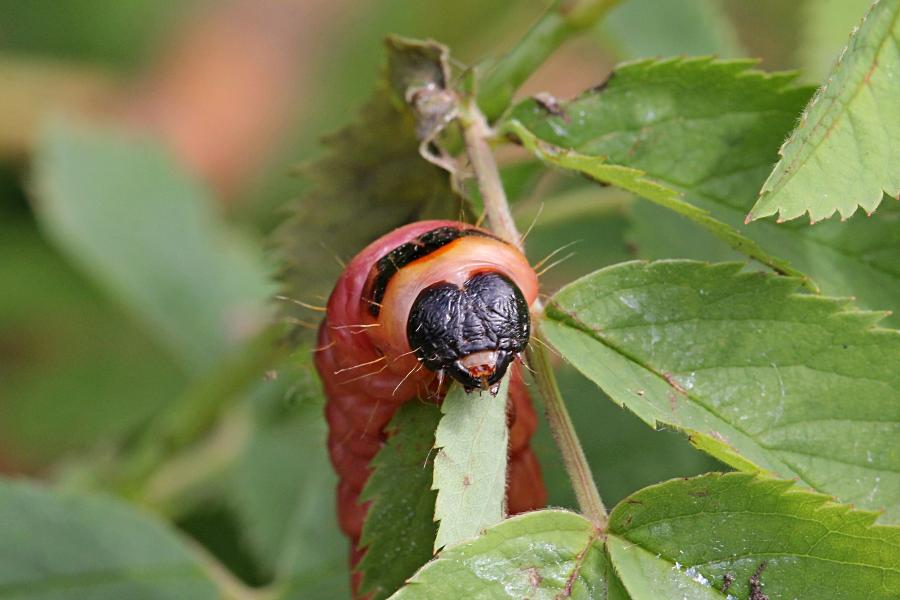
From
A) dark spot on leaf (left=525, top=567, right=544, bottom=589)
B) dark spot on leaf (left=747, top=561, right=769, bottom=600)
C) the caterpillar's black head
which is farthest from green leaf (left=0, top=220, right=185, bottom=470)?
dark spot on leaf (left=747, top=561, right=769, bottom=600)

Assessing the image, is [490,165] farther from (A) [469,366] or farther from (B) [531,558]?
(B) [531,558]

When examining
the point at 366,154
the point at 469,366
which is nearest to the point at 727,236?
→ the point at 469,366

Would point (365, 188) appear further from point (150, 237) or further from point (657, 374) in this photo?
point (150, 237)

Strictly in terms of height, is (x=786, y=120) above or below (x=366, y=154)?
below

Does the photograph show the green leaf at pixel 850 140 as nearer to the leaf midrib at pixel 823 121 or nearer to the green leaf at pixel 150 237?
the leaf midrib at pixel 823 121

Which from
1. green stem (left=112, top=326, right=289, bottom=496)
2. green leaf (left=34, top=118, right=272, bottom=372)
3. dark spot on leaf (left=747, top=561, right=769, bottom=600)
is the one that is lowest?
dark spot on leaf (left=747, top=561, right=769, bottom=600)

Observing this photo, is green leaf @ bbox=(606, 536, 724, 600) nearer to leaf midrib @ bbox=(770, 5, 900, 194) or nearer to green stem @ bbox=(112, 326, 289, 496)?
leaf midrib @ bbox=(770, 5, 900, 194)

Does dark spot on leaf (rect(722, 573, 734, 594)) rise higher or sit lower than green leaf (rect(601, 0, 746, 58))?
lower
